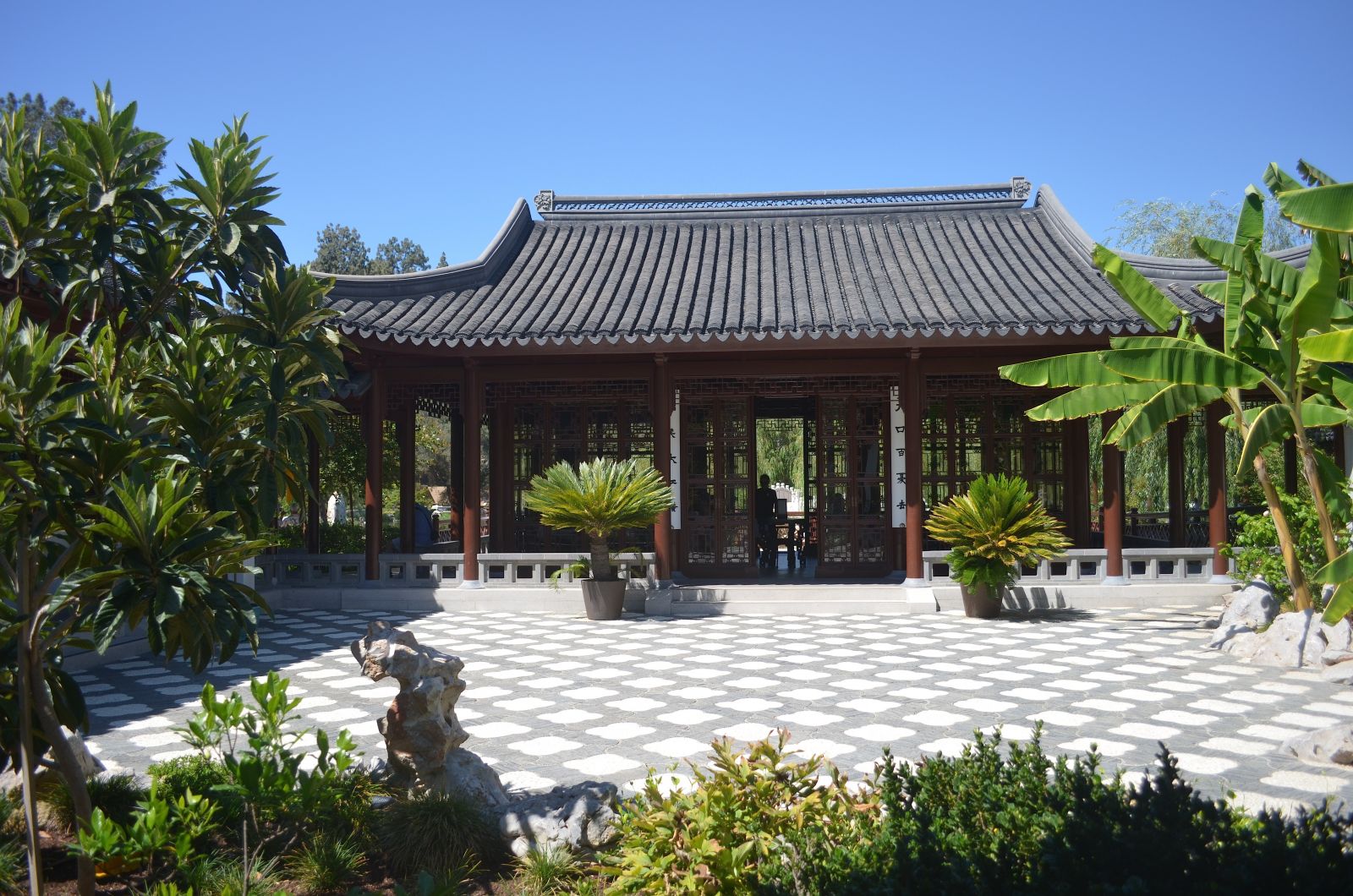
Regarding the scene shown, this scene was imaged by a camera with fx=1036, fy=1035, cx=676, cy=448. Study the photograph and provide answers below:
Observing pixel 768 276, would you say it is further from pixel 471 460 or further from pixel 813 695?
pixel 813 695

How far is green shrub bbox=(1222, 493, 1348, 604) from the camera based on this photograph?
830 cm

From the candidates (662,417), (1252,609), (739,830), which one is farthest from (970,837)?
(662,417)

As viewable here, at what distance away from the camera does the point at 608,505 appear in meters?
9.73

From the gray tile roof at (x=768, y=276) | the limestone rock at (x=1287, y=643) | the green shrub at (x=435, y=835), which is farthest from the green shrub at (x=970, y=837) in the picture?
the gray tile roof at (x=768, y=276)

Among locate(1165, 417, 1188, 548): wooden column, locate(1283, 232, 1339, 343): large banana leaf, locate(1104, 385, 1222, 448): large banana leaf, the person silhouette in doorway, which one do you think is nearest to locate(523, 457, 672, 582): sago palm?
the person silhouette in doorway

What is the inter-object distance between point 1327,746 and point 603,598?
21.1 ft

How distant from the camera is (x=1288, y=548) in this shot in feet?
25.3

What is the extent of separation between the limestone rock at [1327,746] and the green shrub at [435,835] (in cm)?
377

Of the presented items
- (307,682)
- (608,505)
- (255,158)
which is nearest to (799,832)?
(255,158)

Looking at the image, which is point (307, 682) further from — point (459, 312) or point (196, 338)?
point (459, 312)

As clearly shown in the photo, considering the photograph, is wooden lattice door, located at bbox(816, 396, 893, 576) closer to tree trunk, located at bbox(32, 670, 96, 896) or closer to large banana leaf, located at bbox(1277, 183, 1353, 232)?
large banana leaf, located at bbox(1277, 183, 1353, 232)

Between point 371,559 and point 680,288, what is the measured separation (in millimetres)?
4641

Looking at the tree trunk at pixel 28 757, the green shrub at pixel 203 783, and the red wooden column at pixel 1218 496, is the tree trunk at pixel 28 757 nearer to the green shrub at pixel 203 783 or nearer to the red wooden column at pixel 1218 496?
the green shrub at pixel 203 783

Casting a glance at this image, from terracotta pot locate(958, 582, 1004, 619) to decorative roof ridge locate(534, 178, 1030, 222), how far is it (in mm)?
6442
